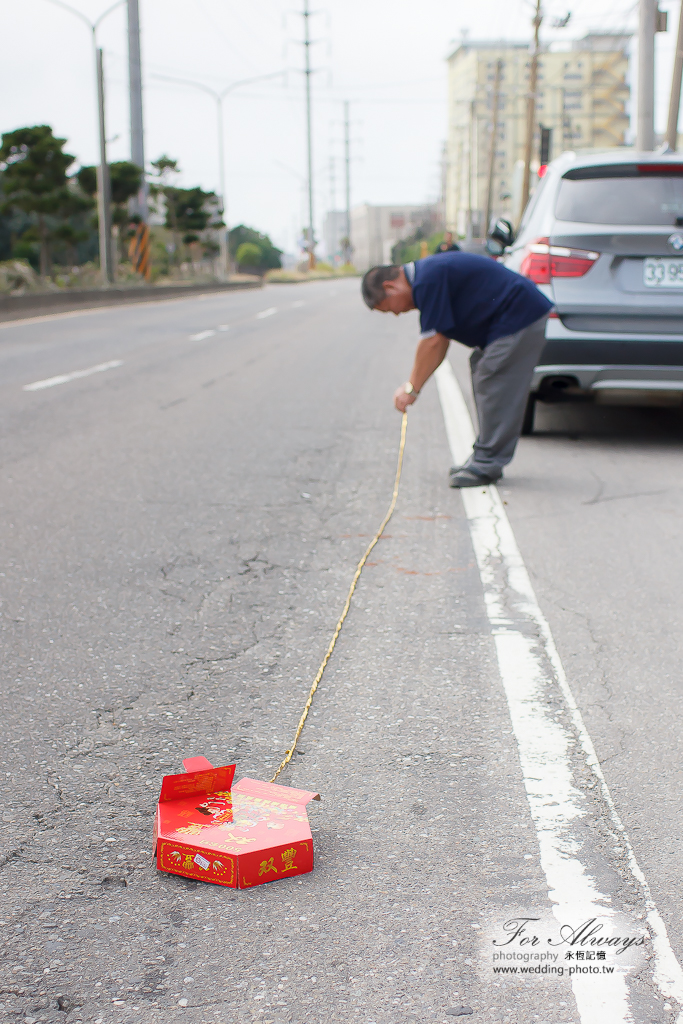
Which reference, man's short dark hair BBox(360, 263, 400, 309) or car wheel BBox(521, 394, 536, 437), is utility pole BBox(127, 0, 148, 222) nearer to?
car wheel BBox(521, 394, 536, 437)

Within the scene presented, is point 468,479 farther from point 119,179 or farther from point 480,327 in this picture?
point 119,179

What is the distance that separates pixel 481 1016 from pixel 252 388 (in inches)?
349

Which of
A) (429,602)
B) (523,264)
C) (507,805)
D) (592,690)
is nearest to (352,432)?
(523,264)

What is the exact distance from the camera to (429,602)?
4.17m

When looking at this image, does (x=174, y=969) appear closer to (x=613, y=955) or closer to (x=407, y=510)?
(x=613, y=955)

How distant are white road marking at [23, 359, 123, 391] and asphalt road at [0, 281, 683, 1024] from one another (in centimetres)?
366

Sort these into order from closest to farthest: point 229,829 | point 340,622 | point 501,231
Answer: point 229,829
point 340,622
point 501,231

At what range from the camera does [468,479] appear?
19.8 feet

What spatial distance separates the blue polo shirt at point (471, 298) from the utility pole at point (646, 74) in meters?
11.9

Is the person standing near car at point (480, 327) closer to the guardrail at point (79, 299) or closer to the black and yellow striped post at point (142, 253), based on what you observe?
the guardrail at point (79, 299)

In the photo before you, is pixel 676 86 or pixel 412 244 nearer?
pixel 676 86

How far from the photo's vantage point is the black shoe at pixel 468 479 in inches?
237

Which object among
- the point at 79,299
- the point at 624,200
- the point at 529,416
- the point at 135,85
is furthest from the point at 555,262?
the point at 135,85

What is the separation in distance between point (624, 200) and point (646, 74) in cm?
1217
